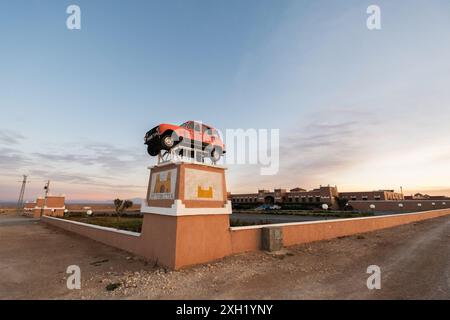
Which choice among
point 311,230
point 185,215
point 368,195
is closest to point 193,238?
point 185,215

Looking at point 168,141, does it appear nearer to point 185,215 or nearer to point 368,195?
point 185,215

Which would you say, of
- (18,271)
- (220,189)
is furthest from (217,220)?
(18,271)

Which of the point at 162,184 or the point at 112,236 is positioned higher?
the point at 162,184

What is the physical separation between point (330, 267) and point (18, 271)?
1241 centimetres

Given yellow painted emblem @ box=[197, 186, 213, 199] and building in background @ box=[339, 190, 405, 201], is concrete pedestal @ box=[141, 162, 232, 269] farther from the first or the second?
building in background @ box=[339, 190, 405, 201]

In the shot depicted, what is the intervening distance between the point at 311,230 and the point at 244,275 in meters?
7.84

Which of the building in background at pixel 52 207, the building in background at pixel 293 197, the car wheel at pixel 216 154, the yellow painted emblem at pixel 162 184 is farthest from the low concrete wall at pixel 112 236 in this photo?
the building in background at pixel 293 197

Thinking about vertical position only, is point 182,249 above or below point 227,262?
above

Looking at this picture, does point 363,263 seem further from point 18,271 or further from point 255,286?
point 18,271

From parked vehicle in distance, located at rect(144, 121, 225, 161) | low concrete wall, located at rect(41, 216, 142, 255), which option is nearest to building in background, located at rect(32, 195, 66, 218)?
low concrete wall, located at rect(41, 216, 142, 255)

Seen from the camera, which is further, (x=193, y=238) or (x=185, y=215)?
(x=193, y=238)

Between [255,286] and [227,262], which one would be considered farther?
[227,262]

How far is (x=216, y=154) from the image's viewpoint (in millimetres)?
10984
